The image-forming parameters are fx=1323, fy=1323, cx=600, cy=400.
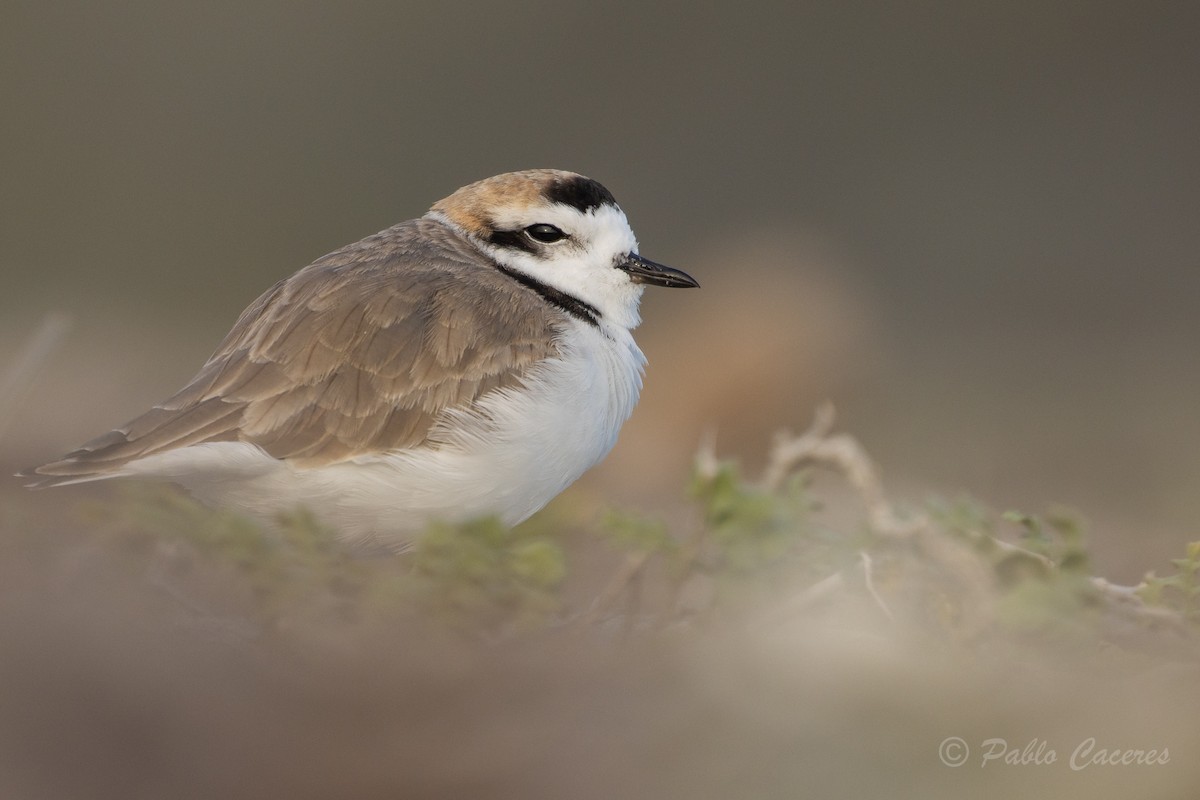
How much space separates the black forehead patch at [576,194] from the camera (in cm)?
466

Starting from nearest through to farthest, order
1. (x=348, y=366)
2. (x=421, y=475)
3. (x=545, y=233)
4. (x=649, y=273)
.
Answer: (x=421, y=475)
(x=348, y=366)
(x=545, y=233)
(x=649, y=273)

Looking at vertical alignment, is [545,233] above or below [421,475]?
above

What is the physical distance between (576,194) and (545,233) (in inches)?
7.0

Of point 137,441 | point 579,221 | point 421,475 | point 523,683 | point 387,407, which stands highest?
point 579,221

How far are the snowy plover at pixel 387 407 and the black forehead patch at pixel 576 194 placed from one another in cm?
40

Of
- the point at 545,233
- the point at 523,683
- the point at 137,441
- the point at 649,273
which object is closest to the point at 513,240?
the point at 545,233

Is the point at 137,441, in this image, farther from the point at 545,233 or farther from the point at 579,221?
the point at 579,221

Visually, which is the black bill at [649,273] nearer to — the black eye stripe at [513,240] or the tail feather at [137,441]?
the black eye stripe at [513,240]

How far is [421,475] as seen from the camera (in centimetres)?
377

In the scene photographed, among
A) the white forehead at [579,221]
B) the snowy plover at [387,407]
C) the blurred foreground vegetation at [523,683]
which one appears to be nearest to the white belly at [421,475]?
the snowy plover at [387,407]

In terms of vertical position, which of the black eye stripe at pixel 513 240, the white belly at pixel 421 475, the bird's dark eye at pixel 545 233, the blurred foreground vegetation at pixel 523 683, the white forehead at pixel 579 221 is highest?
the white forehead at pixel 579 221

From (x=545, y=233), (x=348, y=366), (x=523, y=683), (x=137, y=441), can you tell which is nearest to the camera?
(x=523, y=683)

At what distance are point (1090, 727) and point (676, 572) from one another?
1182mm

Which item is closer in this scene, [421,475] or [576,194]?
[421,475]
